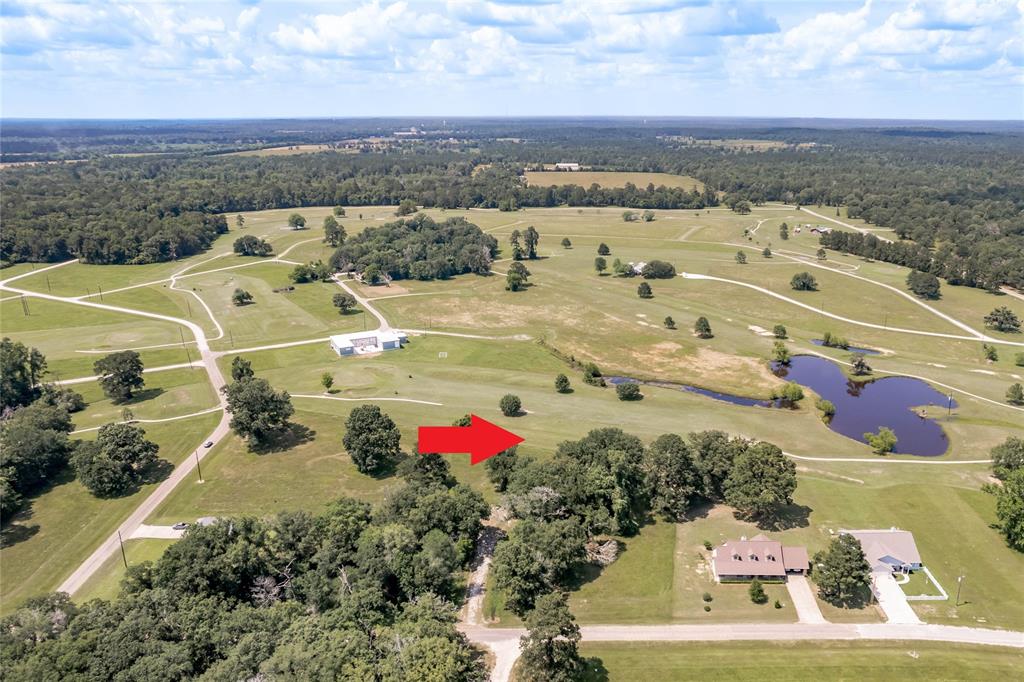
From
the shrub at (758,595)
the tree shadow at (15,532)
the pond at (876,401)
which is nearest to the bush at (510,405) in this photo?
the shrub at (758,595)

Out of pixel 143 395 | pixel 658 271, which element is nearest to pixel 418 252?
pixel 658 271

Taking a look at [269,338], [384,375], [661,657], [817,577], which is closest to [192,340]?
[269,338]

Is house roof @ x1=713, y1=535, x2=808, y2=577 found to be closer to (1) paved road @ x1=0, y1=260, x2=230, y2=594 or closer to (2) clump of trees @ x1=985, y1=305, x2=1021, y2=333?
(1) paved road @ x1=0, y1=260, x2=230, y2=594

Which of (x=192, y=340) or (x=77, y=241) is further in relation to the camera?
(x=77, y=241)

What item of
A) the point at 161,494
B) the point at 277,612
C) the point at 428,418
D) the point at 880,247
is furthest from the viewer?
→ the point at 880,247

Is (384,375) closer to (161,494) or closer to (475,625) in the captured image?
(161,494)

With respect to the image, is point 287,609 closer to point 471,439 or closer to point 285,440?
point 471,439

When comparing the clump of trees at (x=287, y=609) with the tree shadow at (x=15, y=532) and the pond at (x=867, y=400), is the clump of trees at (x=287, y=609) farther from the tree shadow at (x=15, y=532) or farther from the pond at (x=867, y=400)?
the pond at (x=867, y=400)

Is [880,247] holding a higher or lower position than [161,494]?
higher

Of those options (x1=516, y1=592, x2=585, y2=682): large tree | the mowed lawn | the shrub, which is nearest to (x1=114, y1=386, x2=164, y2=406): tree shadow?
(x1=516, y1=592, x2=585, y2=682): large tree
